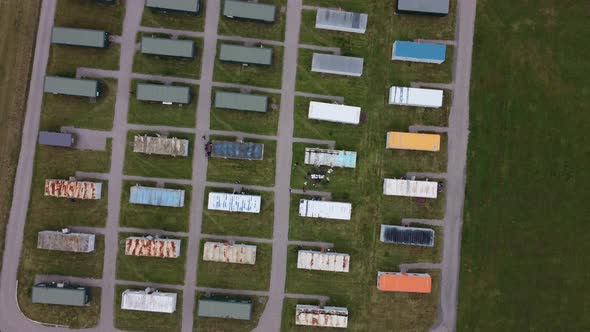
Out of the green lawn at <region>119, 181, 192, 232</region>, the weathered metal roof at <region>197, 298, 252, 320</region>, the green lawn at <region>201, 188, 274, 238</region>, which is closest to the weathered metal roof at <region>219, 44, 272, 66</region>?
the green lawn at <region>201, 188, 274, 238</region>

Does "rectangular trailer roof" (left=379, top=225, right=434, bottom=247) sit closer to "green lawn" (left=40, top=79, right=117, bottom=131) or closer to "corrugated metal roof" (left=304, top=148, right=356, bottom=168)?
"corrugated metal roof" (left=304, top=148, right=356, bottom=168)

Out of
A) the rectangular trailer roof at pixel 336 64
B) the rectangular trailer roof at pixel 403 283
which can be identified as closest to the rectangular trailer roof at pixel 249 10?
the rectangular trailer roof at pixel 336 64

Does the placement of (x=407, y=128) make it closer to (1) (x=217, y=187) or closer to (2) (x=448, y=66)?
(2) (x=448, y=66)

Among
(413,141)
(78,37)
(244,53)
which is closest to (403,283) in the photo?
(413,141)

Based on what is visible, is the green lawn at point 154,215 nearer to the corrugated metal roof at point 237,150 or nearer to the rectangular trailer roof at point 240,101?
the corrugated metal roof at point 237,150

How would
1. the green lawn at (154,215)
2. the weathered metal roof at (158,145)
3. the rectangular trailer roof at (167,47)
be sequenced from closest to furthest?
the rectangular trailer roof at (167,47)
the weathered metal roof at (158,145)
the green lawn at (154,215)
